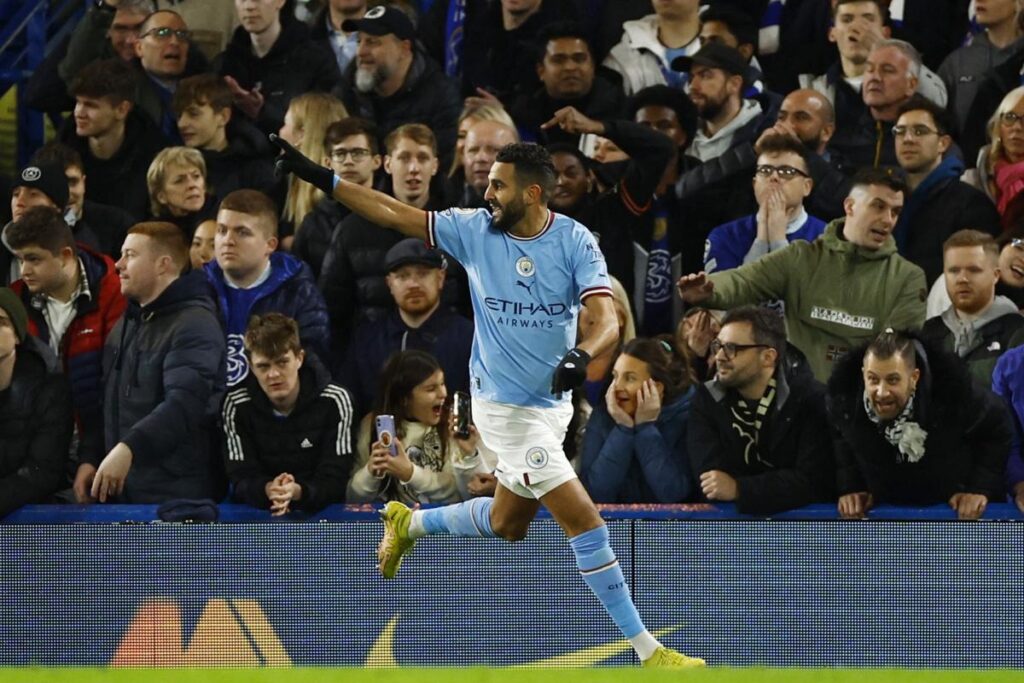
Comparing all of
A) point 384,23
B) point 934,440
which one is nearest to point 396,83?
point 384,23

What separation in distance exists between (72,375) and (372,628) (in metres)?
2.39

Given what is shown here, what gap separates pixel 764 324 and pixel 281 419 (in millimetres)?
2449

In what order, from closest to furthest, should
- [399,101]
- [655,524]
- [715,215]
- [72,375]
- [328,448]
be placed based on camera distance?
[655,524]
[328,448]
[72,375]
[715,215]
[399,101]

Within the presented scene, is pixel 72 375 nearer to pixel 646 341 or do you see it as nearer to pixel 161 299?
pixel 161 299

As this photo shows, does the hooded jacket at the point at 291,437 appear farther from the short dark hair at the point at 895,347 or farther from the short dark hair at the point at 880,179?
the short dark hair at the point at 880,179

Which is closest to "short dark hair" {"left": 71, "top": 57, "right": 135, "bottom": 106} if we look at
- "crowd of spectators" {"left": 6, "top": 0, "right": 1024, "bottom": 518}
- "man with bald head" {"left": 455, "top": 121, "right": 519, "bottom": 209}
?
"crowd of spectators" {"left": 6, "top": 0, "right": 1024, "bottom": 518}

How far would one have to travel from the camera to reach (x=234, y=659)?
25.9 feet

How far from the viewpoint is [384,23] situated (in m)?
10.2

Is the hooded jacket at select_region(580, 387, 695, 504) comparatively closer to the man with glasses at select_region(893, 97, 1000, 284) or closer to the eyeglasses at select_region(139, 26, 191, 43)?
the man with glasses at select_region(893, 97, 1000, 284)

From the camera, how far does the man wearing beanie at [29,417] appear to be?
27.7 ft

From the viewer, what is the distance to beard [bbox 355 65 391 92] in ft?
34.0

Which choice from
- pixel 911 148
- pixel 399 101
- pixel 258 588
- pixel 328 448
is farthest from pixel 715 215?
pixel 258 588

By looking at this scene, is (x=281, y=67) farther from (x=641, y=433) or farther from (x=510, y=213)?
(x=510, y=213)

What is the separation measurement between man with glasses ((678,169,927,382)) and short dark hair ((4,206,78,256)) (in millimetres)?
3367
